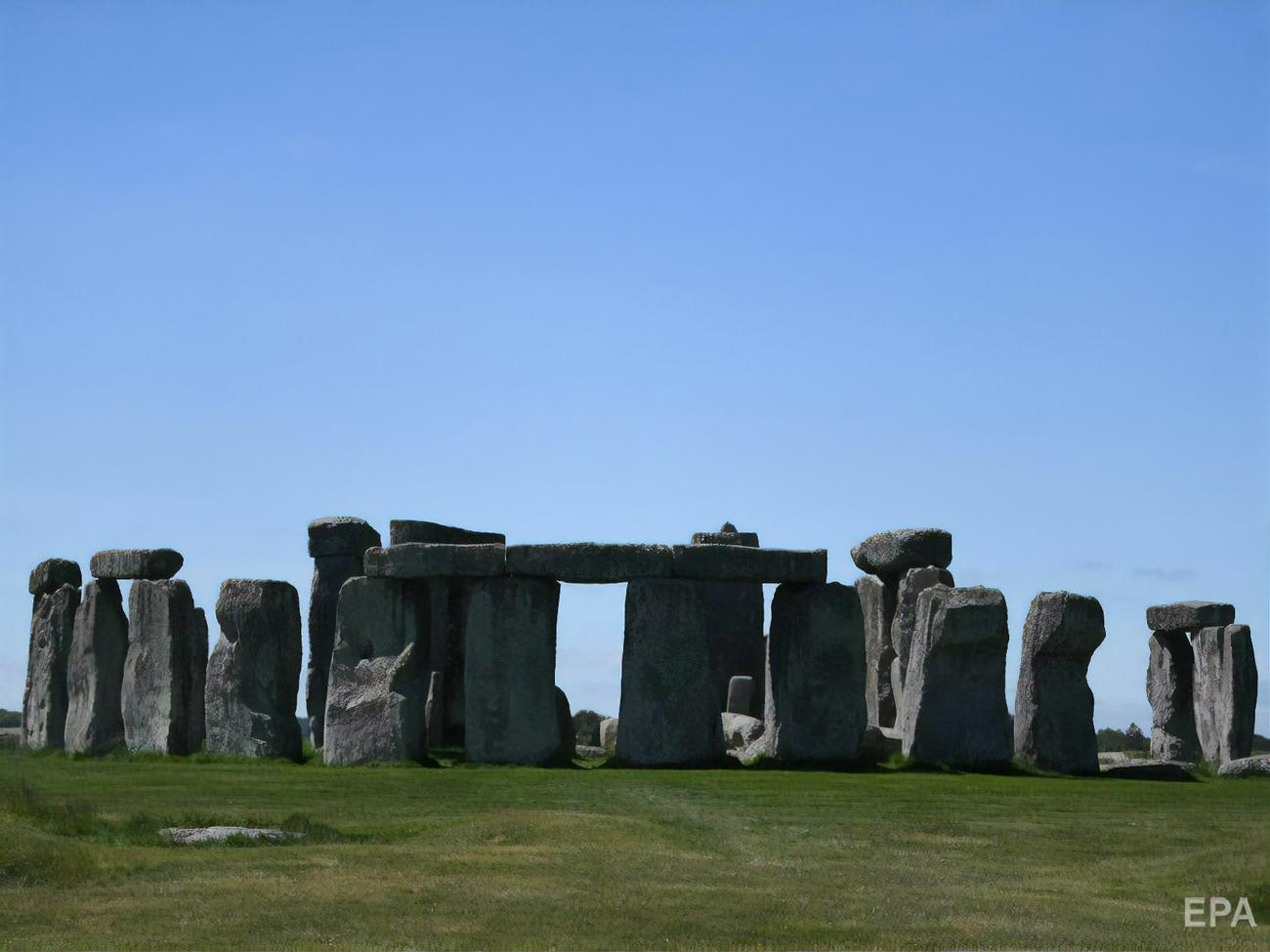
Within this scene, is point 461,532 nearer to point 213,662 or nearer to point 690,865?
point 213,662

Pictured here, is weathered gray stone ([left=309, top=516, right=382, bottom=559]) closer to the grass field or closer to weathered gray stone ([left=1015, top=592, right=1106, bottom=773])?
the grass field

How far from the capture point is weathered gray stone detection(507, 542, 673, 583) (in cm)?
2622

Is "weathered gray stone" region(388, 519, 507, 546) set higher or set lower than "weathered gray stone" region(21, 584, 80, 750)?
higher

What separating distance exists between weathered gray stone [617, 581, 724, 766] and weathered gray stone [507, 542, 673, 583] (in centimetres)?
22

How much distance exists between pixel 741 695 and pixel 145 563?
1019 cm

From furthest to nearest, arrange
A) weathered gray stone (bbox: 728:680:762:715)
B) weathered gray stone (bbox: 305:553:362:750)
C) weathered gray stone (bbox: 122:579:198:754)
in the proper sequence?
weathered gray stone (bbox: 728:680:762:715)
weathered gray stone (bbox: 305:553:362:750)
weathered gray stone (bbox: 122:579:198:754)

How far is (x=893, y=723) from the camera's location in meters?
32.0

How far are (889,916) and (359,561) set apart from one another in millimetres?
17034

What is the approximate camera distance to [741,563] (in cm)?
2650

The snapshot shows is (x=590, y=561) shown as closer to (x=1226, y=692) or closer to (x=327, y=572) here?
(x=327, y=572)

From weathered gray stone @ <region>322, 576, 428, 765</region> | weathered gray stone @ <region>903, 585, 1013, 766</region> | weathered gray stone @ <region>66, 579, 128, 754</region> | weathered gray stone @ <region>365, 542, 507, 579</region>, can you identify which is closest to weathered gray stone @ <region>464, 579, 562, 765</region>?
weathered gray stone @ <region>365, 542, 507, 579</region>

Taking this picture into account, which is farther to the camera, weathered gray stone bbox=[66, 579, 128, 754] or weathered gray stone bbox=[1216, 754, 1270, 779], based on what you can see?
weathered gray stone bbox=[66, 579, 128, 754]

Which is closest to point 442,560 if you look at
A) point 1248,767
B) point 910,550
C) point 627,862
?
point 910,550

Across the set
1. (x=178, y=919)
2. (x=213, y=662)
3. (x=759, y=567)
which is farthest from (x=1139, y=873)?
(x=213, y=662)
